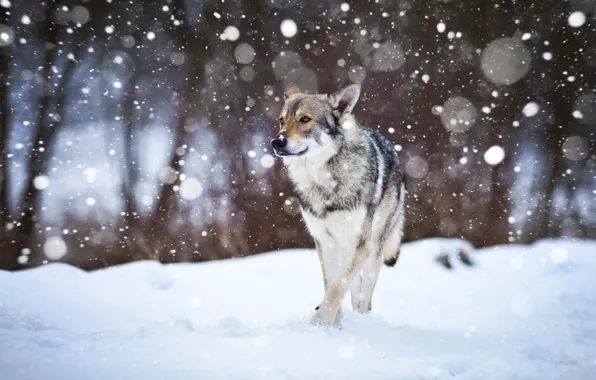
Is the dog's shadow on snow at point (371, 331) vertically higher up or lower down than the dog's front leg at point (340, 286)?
lower down

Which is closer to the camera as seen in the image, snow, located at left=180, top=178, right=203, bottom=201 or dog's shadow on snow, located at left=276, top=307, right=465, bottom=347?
dog's shadow on snow, located at left=276, top=307, right=465, bottom=347

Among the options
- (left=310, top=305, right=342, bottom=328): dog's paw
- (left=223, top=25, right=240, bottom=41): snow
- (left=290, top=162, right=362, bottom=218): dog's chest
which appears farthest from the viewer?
(left=223, top=25, right=240, bottom=41): snow

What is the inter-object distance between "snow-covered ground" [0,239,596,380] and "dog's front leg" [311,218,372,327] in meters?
0.15

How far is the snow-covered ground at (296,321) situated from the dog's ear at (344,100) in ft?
5.89

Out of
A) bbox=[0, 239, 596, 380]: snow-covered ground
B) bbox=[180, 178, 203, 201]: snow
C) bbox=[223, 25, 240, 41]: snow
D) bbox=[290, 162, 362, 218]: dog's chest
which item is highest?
bbox=[223, 25, 240, 41]: snow

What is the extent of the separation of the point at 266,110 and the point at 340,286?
3484 mm

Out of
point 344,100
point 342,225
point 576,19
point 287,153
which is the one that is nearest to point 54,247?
point 287,153

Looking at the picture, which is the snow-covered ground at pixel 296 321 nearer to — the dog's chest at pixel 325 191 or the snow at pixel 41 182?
the dog's chest at pixel 325 191

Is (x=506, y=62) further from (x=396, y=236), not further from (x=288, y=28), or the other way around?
(x=396, y=236)

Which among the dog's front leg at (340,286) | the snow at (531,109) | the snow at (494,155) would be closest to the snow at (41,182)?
the dog's front leg at (340,286)

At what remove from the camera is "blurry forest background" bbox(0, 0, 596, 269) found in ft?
17.6

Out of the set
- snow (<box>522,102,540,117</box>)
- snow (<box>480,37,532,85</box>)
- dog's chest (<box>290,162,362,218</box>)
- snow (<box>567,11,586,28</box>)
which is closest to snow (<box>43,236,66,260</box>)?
dog's chest (<box>290,162,362,218</box>)

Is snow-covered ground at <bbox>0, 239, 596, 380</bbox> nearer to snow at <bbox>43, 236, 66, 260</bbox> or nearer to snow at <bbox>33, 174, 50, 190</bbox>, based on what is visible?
snow at <bbox>43, 236, 66, 260</bbox>

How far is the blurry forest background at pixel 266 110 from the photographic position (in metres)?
5.38
